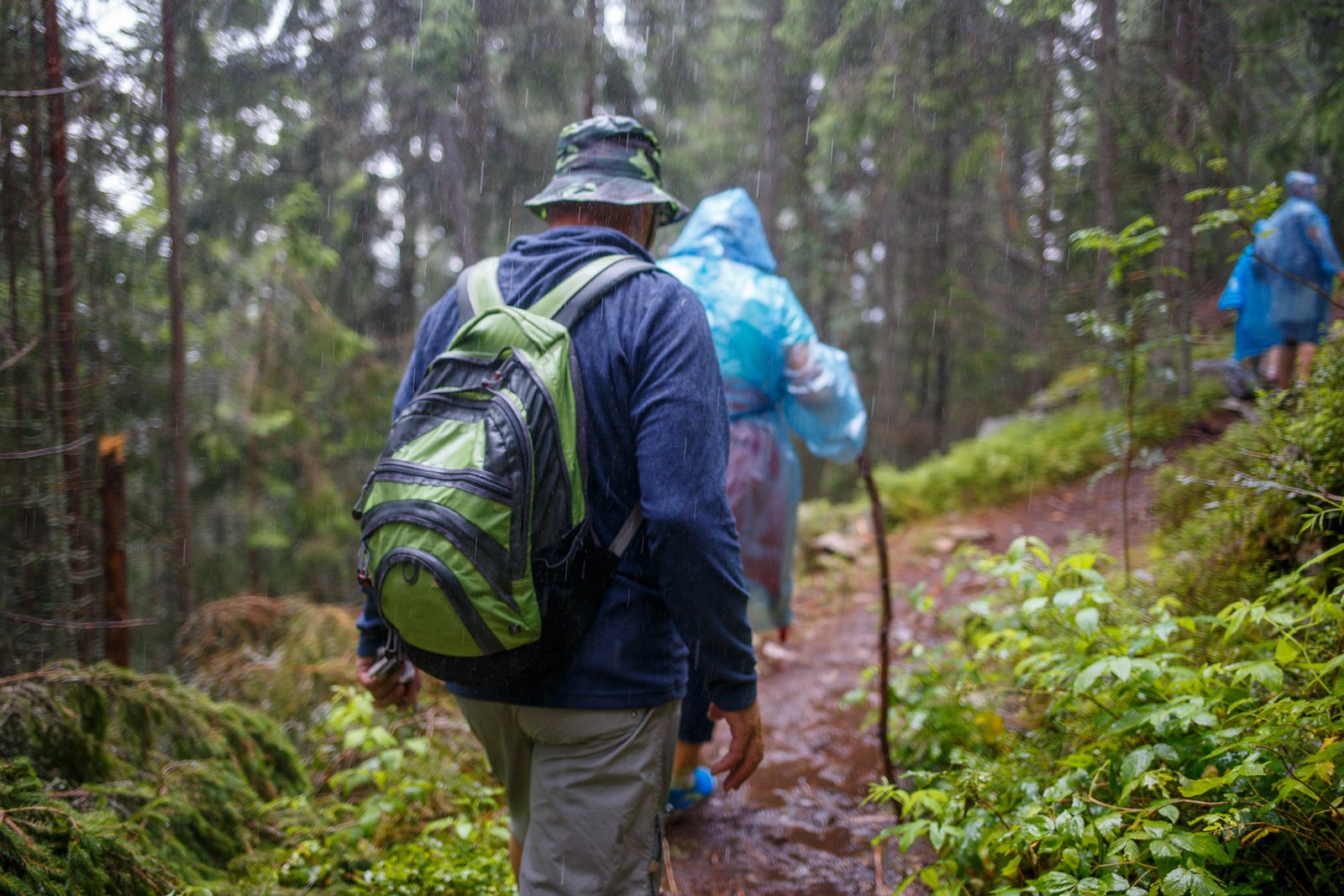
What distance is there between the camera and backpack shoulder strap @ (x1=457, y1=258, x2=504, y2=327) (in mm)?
1966

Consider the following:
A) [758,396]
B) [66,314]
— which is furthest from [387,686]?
[66,314]

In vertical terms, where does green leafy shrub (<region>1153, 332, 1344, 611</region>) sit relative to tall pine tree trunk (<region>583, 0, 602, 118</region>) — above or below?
below

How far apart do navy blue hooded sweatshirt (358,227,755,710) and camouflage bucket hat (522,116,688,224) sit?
317 millimetres

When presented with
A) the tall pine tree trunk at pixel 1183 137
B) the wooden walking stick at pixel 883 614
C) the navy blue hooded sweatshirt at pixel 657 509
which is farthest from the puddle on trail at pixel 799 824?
the tall pine tree trunk at pixel 1183 137

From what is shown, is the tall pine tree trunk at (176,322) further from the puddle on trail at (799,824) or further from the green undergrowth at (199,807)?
the puddle on trail at (799,824)

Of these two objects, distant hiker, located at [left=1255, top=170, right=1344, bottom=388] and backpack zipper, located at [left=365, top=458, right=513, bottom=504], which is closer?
backpack zipper, located at [left=365, top=458, right=513, bottom=504]

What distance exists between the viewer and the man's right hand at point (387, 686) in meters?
2.14

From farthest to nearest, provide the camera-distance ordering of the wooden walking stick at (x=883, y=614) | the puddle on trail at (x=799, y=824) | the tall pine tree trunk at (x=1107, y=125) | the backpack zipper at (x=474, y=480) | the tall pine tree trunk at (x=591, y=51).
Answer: the tall pine tree trunk at (x=591, y=51)
the tall pine tree trunk at (x=1107, y=125)
the wooden walking stick at (x=883, y=614)
the puddle on trail at (x=799, y=824)
the backpack zipper at (x=474, y=480)

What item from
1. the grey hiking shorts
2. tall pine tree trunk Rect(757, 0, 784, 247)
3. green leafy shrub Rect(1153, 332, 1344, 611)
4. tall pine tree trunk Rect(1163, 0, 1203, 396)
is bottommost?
the grey hiking shorts

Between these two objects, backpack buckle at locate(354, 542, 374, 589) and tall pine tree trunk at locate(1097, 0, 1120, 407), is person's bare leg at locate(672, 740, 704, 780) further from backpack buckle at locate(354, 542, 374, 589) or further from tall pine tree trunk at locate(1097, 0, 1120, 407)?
tall pine tree trunk at locate(1097, 0, 1120, 407)

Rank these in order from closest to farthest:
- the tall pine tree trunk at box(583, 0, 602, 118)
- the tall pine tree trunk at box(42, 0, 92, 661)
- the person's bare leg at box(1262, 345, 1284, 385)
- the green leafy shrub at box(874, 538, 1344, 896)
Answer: the green leafy shrub at box(874, 538, 1344, 896)
the tall pine tree trunk at box(42, 0, 92, 661)
the person's bare leg at box(1262, 345, 1284, 385)
the tall pine tree trunk at box(583, 0, 602, 118)

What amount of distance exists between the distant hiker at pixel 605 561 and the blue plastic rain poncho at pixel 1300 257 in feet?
19.8

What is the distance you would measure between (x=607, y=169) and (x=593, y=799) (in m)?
1.63

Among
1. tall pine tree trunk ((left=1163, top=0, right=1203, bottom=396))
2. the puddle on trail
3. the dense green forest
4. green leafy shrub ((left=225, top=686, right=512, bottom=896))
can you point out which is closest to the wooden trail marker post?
the dense green forest
